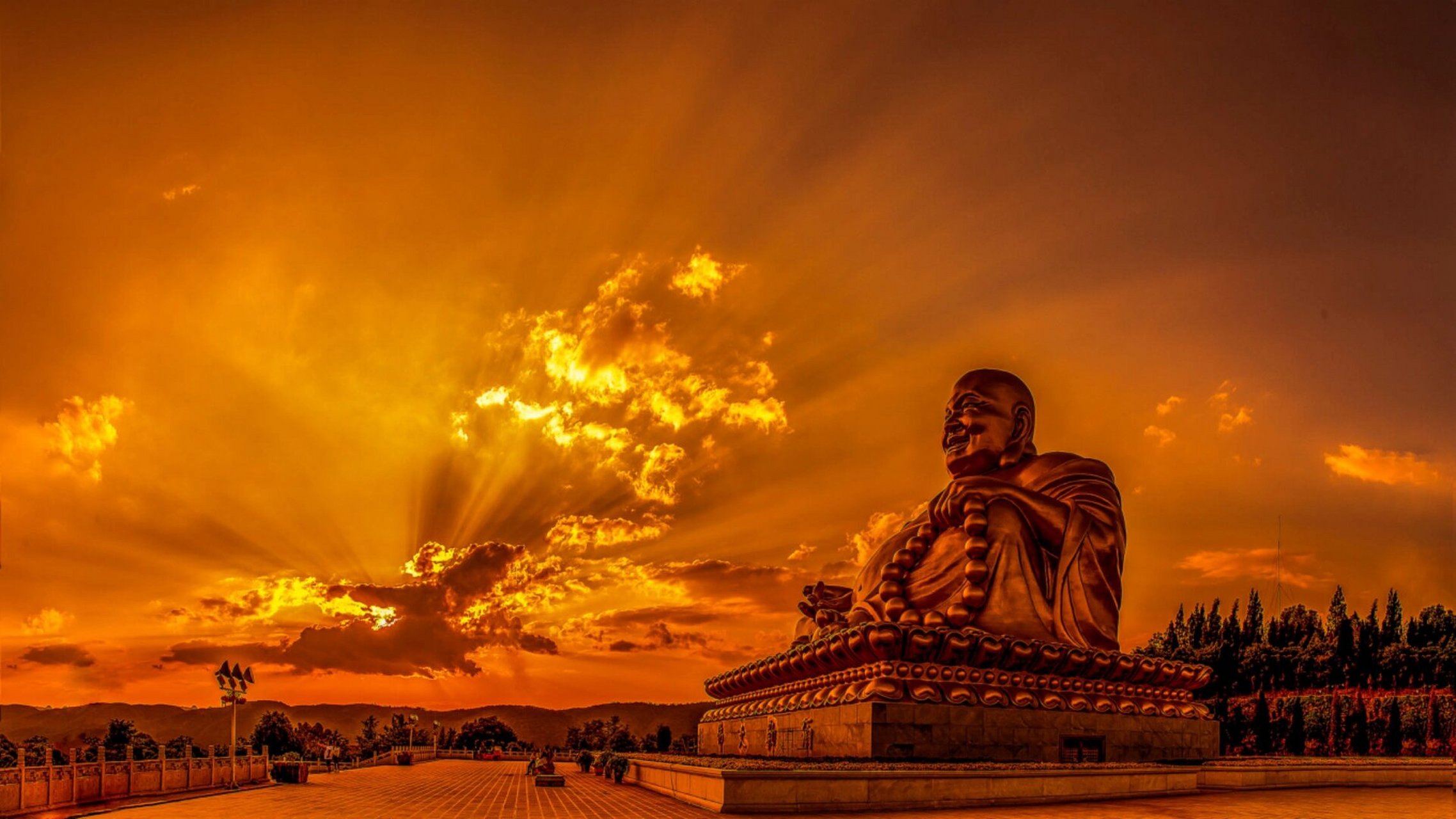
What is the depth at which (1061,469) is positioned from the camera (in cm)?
1794

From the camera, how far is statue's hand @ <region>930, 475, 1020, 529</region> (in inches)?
656

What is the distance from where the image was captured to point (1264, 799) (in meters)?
13.6

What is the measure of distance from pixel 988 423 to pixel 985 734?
618 cm

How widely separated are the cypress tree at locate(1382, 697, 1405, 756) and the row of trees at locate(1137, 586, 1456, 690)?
3309 millimetres

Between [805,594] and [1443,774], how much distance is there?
434 inches

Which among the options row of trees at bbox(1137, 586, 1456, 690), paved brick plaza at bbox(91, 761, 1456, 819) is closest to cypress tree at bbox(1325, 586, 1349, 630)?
row of trees at bbox(1137, 586, 1456, 690)

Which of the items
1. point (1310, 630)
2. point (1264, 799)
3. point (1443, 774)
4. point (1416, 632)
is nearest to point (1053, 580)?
point (1264, 799)

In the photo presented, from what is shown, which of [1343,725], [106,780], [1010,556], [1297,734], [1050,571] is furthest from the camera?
[1343,725]

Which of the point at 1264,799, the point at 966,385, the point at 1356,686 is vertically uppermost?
the point at 966,385

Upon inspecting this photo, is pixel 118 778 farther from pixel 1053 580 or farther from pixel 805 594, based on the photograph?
pixel 1053 580

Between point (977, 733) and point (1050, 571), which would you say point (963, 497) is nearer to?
point (1050, 571)

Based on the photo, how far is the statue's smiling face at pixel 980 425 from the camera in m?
18.8

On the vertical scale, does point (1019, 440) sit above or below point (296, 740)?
above

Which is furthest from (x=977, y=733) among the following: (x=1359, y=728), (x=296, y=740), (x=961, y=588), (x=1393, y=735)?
(x=296, y=740)
